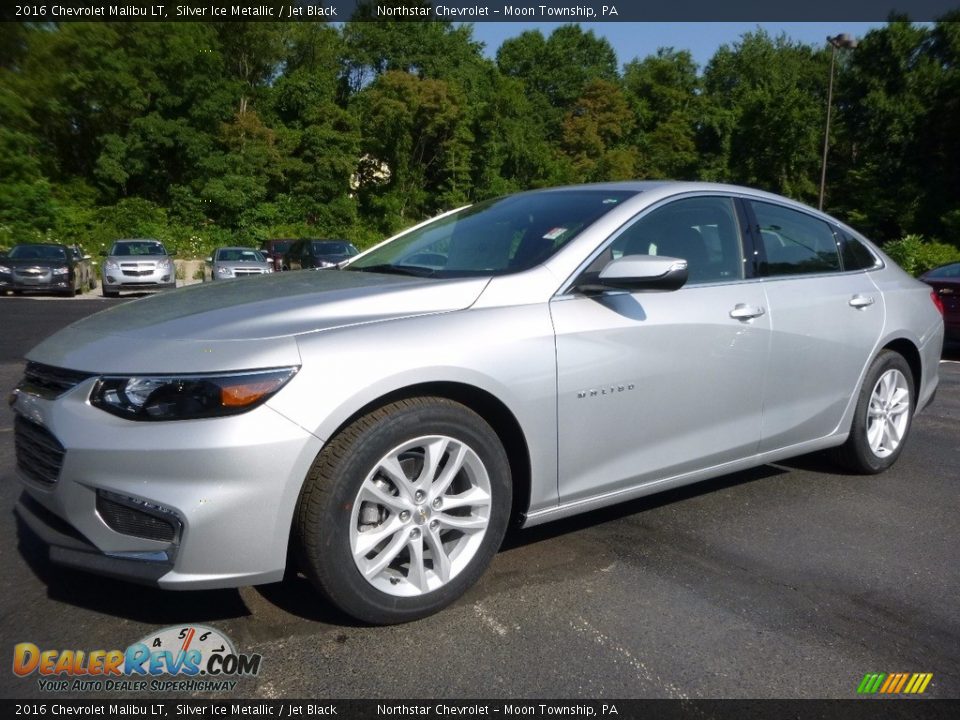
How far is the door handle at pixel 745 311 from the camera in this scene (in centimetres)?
404

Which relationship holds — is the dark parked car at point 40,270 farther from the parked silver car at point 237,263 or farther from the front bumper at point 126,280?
the parked silver car at point 237,263

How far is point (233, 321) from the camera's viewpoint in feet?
9.95

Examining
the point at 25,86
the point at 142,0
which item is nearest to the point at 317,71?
the point at 142,0

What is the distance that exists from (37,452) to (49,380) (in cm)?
25

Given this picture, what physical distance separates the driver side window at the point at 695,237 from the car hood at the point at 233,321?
92cm

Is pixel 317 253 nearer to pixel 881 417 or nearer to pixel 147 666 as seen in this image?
pixel 881 417

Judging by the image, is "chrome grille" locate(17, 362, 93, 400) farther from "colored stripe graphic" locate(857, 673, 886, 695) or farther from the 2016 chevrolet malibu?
"colored stripe graphic" locate(857, 673, 886, 695)

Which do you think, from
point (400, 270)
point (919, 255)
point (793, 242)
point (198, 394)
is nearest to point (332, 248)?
point (919, 255)

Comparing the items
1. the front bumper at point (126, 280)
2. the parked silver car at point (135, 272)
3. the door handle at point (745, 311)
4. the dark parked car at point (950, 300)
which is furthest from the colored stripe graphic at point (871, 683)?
the front bumper at point (126, 280)

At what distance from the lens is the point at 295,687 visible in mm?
2707

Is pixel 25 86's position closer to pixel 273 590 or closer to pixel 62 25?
pixel 62 25

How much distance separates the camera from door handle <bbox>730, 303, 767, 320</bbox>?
13.2ft

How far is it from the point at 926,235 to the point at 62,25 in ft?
127

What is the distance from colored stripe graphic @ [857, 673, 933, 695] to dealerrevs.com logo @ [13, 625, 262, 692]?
1927mm
